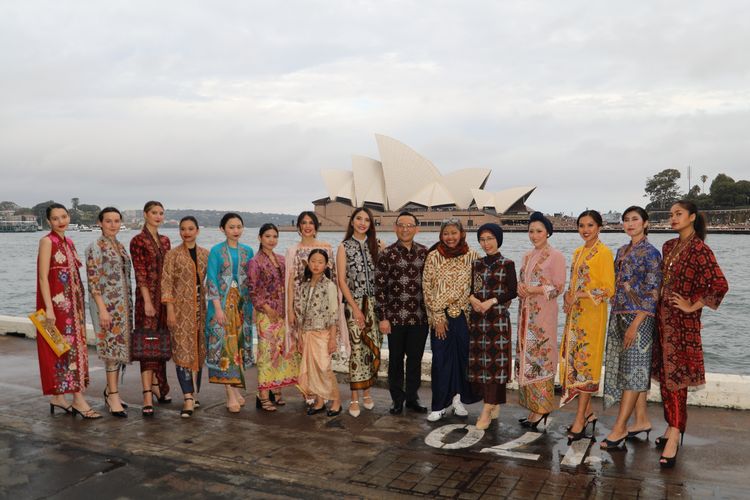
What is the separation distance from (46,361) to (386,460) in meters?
2.48

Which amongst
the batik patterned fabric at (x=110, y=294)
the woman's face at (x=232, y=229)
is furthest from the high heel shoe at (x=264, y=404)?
the woman's face at (x=232, y=229)

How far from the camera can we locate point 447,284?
4.11 m

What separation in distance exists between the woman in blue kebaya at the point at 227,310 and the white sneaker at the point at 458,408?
61.1 inches

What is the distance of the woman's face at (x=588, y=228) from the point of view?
377cm

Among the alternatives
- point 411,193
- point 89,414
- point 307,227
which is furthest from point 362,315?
point 411,193

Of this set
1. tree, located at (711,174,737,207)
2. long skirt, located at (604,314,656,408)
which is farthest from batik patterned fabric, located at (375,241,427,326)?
tree, located at (711,174,737,207)

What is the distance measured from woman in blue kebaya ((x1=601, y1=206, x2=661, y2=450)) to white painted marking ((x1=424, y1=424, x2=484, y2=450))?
76cm

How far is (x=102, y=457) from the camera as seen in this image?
340 cm

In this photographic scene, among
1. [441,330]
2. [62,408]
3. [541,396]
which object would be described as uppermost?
[441,330]

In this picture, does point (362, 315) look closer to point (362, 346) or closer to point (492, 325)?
point (362, 346)

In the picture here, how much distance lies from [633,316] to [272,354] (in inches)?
97.6

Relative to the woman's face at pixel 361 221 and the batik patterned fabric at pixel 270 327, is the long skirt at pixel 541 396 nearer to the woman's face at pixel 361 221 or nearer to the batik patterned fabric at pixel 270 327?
the woman's face at pixel 361 221

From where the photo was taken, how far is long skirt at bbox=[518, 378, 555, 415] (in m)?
3.93

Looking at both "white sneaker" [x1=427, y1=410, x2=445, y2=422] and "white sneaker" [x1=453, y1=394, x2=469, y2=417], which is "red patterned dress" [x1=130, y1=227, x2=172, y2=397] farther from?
"white sneaker" [x1=453, y1=394, x2=469, y2=417]
